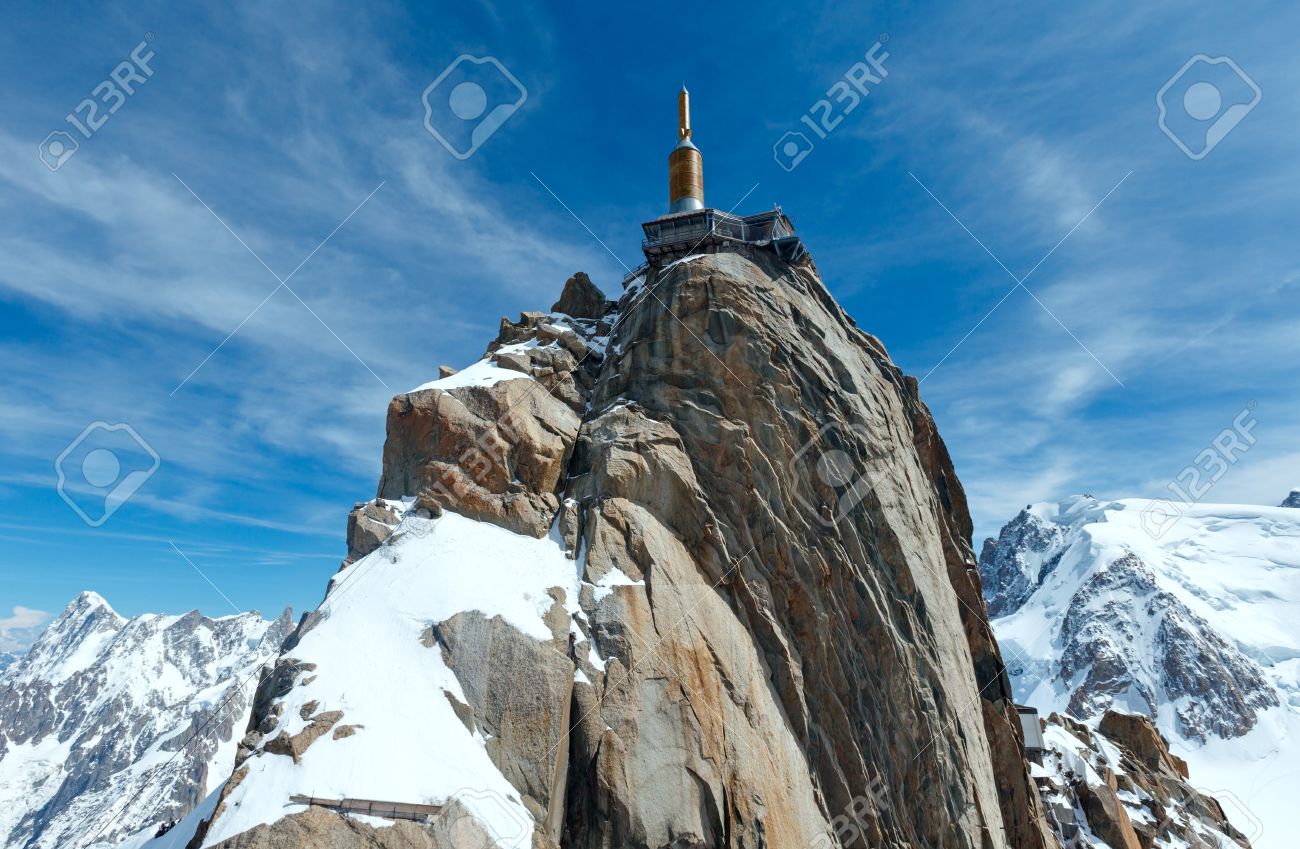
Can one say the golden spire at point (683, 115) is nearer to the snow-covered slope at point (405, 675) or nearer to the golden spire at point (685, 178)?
the golden spire at point (685, 178)

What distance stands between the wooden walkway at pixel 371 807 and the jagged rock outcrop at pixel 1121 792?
185 feet

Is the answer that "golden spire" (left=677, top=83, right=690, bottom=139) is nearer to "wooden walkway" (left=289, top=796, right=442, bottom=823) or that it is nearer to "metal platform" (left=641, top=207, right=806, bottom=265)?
"metal platform" (left=641, top=207, right=806, bottom=265)

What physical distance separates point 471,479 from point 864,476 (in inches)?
786

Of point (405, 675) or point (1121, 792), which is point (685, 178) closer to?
point (405, 675)

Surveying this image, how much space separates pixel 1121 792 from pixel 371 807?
3191 inches

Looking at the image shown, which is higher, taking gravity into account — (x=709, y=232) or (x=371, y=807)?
(x=709, y=232)

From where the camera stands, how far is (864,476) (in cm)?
3894

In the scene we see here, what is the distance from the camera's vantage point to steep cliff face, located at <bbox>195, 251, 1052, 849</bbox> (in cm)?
2475

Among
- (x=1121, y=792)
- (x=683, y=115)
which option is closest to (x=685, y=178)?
(x=683, y=115)

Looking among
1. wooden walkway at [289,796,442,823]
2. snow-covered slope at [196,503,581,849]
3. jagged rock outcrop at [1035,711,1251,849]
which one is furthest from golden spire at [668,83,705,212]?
jagged rock outcrop at [1035,711,1251,849]

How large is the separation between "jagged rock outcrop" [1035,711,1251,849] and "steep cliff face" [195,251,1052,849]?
2524 cm

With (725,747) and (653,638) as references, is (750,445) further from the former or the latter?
(725,747)

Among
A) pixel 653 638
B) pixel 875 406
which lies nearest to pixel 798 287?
pixel 875 406

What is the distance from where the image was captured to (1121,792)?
7494 centimetres
